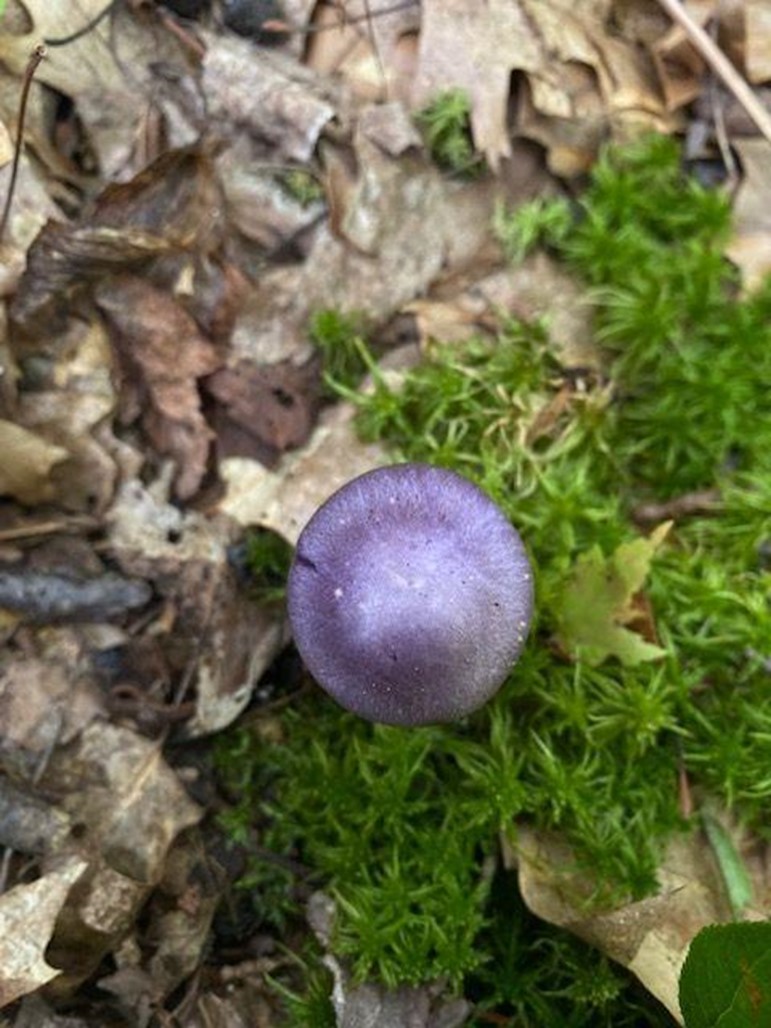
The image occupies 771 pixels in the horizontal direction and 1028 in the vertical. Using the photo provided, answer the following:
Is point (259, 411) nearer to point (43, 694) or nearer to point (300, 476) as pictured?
point (300, 476)

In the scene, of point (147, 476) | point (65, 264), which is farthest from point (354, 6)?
point (147, 476)

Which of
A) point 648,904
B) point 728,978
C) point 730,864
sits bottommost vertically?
point 730,864

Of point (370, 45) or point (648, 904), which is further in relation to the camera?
point (370, 45)

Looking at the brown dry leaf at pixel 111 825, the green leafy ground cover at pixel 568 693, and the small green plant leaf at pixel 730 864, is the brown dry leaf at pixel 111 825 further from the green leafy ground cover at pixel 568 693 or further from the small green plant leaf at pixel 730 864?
the small green plant leaf at pixel 730 864

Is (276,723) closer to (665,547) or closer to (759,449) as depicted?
(665,547)

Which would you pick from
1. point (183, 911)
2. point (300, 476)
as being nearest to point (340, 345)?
point (300, 476)

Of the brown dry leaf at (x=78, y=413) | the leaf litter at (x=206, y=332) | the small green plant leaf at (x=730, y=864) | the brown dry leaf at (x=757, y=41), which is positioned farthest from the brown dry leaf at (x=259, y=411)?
the brown dry leaf at (x=757, y=41)

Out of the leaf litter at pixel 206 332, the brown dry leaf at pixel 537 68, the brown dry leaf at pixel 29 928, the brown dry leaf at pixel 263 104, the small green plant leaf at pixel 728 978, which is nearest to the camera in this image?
the small green plant leaf at pixel 728 978
